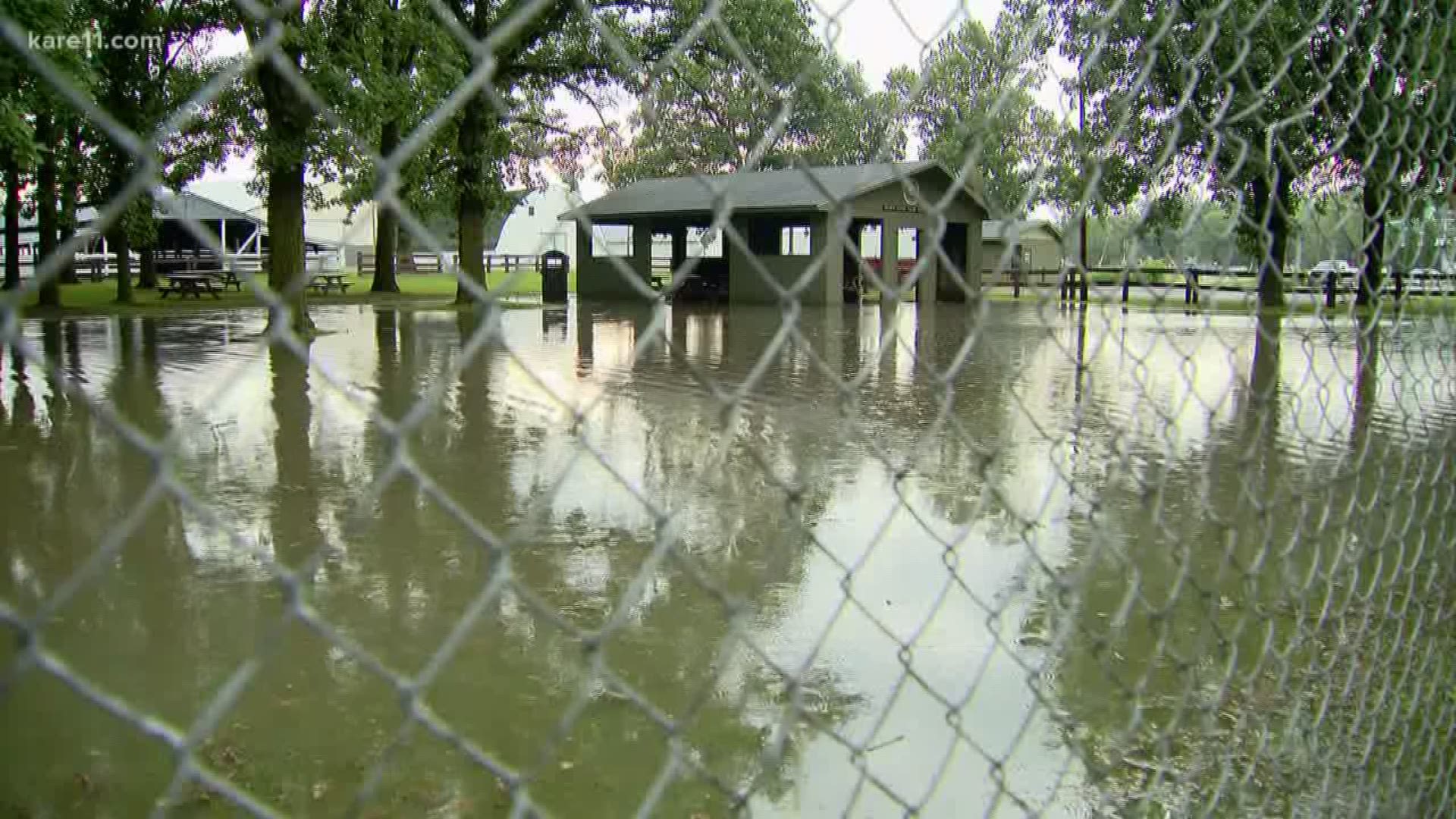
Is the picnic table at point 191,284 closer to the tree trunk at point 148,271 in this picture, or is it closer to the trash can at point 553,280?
the tree trunk at point 148,271

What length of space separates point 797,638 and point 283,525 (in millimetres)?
2976

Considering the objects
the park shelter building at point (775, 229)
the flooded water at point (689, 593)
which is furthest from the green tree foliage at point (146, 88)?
the flooded water at point (689, 593)

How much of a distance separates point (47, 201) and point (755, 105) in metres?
25.3

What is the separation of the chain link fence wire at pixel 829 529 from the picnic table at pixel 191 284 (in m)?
16.8

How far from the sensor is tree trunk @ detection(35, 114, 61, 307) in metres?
21.4

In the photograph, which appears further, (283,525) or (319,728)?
(283,525)

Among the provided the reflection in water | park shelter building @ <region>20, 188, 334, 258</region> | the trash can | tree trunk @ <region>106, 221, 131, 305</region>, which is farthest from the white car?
the trash can

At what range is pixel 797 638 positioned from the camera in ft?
14.6

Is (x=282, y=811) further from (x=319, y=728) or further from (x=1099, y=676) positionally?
(x=1099, y=676)

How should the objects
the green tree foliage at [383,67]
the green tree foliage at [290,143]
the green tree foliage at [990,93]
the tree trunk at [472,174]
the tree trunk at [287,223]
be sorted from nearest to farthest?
the green tree foliage at [990,93]
the green tree foliage at [290,143]
the green tree foliage at [383,67]
the tree trunk at [287,223]
the tree trunk at [472,174]

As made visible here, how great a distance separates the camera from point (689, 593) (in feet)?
16.2

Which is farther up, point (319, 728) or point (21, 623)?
point (21, 623)

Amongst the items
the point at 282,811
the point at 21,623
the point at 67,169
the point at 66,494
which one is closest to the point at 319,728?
the point at 282,811

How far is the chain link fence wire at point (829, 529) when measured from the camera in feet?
4.98
